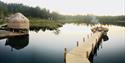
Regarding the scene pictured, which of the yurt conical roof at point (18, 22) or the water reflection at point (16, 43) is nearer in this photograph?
the water reflection at point (16, 43)

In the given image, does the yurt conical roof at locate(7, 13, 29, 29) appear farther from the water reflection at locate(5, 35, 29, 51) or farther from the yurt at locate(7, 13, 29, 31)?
the water reflection at locate(5, 35, 29, 51)

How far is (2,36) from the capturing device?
45.3 metres

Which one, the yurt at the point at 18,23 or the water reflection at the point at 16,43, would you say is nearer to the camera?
the water reflection at the point at 16,43

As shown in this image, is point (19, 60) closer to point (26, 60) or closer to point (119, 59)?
point (26, 60)

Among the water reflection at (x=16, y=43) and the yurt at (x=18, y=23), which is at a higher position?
the yurt at (x=18, y=23)

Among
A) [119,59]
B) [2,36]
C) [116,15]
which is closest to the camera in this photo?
[119,59]

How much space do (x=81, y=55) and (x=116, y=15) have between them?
151751mm

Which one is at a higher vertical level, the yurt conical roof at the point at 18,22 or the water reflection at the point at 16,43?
the yurt conical roof at the point at 18,22

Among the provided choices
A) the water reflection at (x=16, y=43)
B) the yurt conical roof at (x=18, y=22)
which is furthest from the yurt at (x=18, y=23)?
the water reflection at (x=16, y=43)

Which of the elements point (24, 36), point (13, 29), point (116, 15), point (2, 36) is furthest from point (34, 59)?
point (116, 15)

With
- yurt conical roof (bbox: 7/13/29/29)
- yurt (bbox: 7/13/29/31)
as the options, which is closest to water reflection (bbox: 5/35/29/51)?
yurt (bbox: 7/13/29/31)

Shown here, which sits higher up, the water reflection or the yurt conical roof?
the yurt conical roof

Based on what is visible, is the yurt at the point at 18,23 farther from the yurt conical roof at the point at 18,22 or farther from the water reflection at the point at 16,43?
the water reflection at the point at 16,43

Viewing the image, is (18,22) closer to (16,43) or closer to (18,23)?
(18,23)
